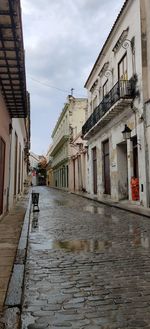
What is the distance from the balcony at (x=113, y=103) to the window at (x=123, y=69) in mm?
703

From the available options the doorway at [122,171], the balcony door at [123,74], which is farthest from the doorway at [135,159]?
the balcony door at [123,74]

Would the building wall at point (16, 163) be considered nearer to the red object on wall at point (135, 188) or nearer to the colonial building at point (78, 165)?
the red object on wall at point (135, 188)

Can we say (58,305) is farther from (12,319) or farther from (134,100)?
(134,100)

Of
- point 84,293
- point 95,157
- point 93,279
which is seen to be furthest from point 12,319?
point 95,157

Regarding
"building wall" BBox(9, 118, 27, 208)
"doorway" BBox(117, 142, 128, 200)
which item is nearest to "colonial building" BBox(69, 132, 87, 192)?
"building wall" BBox(9, 118, 27, 208)

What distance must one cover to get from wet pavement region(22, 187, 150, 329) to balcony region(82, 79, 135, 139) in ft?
28.7

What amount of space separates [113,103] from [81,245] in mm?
11345

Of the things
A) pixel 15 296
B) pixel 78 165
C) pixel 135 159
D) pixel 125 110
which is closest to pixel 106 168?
pixel 135 159

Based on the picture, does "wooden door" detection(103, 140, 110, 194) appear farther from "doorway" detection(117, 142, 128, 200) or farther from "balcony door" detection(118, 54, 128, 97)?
"balcony door" detection(118, 54, 128, 97)

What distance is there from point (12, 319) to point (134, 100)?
13.0 meters

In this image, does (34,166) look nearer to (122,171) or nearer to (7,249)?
(122,171)

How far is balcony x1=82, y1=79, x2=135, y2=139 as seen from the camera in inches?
587

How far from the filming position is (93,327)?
2818mm

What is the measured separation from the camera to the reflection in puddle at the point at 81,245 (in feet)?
19.7
